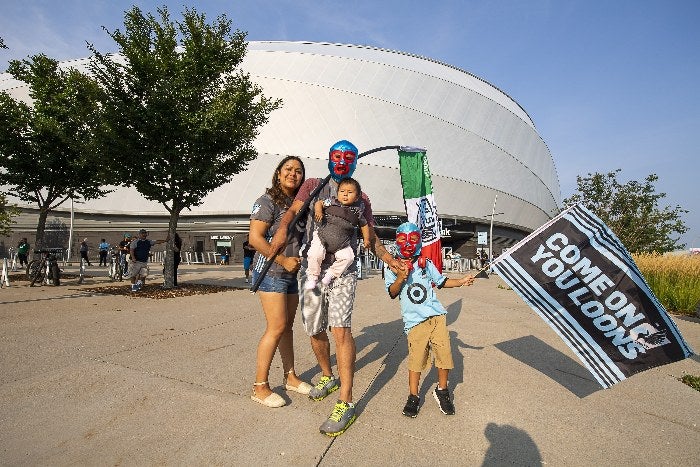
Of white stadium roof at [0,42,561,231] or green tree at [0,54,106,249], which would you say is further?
white stadium roof at [0,42,561,231]

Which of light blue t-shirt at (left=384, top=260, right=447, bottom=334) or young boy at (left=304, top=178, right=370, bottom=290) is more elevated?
young boy at (left=304, top=178, right=370, bottom=290)

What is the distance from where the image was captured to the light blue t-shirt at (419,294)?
320 centimetres

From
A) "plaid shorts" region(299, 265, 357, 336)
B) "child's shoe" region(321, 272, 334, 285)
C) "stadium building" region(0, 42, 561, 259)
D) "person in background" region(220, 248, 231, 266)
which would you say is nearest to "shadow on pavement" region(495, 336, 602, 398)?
"plaid shorts" region(299, 265, 357, 336)

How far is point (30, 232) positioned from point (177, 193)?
37.4 meters

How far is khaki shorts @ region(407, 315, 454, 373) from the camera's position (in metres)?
3.10

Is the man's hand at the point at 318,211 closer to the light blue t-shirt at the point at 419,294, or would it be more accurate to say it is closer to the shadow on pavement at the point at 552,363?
the light blue t-shirt at the point at 419,294

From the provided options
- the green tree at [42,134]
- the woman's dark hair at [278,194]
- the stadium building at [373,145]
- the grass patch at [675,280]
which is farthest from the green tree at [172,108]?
the stadium building at [373,145]

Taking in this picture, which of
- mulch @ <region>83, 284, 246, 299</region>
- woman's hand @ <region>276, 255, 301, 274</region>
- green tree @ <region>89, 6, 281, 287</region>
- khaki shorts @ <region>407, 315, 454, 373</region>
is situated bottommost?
mulch @ <region>83, 284, 246, 299</region>

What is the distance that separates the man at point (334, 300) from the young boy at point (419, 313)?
236mm

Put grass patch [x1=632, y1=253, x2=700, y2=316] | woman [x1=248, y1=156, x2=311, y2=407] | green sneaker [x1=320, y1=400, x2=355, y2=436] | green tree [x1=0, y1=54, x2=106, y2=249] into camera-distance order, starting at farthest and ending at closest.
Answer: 1. green tree [x1=0, y1=54, x2=106, y2=249]
2. grass patch [x1=632, y1=253, x2=700, y2=316]
3. woman [x1=248, y1=156, x2=311, y2=407]
4. green sneaker [x1=320, y1=400, x2=355, y2=436]

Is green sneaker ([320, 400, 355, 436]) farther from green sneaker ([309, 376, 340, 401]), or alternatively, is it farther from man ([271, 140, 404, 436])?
green sneaker ([309, 376, 340, 401])

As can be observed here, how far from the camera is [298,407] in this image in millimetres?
2951

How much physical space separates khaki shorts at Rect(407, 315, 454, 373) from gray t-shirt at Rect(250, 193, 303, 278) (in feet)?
4.05

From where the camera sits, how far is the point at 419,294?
326cm
